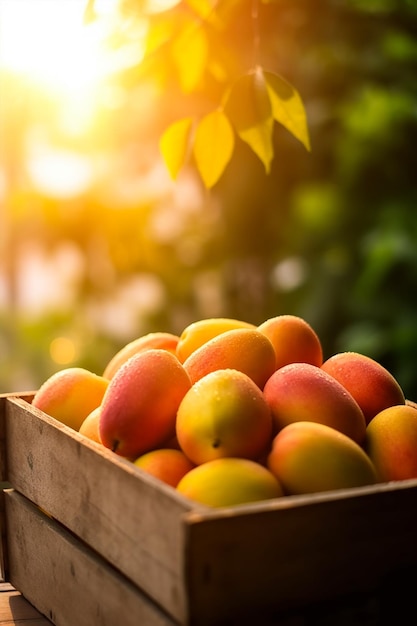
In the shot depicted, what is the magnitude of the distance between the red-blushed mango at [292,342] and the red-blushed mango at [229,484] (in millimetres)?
258

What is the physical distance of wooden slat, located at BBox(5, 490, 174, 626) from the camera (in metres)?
0.84

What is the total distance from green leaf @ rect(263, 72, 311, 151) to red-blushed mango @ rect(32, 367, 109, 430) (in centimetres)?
38

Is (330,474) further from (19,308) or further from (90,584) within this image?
(19,308)

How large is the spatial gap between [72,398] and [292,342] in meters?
0.27

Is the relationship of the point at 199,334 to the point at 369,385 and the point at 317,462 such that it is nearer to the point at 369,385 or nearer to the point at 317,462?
the point at 369,385

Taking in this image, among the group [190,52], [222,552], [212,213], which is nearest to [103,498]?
[222,552]

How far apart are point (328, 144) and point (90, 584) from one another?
310 cm

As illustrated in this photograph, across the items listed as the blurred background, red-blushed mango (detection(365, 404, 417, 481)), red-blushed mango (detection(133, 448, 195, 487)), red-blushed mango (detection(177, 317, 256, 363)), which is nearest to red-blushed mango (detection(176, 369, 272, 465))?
red-blushed mango (detection(133, 448, 195, 487))

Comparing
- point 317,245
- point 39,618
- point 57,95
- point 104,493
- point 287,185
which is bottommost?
point 39,618

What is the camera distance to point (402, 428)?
918mm

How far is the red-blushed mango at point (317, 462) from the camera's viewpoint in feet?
2.72

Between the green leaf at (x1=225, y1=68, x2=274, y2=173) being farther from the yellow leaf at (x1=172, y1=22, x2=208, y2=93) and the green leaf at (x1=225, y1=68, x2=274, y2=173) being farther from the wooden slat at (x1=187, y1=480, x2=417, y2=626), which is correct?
the wooden slat at (x1=187, y1=480, x2=417, y2=626)

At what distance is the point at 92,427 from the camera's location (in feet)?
3.33

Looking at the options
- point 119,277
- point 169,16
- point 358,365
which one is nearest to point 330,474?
point 358,365
